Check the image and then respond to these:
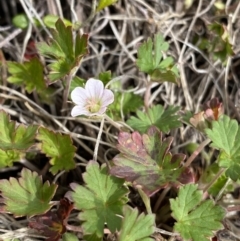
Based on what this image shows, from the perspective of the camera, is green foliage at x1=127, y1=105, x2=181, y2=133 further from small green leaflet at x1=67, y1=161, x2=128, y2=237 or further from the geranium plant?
small green leaflet at x1=67, y1=161, x2=128, y2=237

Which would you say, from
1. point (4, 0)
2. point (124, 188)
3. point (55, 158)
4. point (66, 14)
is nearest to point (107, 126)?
point (55, 158)

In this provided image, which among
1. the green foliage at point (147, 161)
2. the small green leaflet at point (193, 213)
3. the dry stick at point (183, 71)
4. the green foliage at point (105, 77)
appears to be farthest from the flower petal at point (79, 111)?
the dry stick at point (183, 71)

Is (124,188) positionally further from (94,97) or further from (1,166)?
(1,166)

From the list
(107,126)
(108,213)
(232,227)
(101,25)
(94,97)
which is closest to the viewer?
(108,213)

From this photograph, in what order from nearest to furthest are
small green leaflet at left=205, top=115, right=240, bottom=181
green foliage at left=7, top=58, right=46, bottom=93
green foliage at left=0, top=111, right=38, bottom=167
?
small green leaflet at left=205, top=115, right=240, bottom=181, green foliage at left=0, top=111, right=38, bottom=167, green foliage at left=7, top=58, right=46, bottom=93

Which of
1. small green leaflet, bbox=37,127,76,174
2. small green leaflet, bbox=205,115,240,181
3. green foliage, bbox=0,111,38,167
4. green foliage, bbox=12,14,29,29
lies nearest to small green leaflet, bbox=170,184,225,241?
small green leaflet, bbox=205,115,240,181

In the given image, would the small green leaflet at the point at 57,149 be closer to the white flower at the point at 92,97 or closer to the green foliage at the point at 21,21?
the white flower at the point at 92,97
